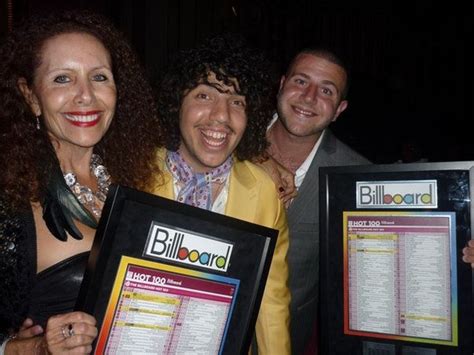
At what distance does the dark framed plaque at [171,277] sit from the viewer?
1.33 m

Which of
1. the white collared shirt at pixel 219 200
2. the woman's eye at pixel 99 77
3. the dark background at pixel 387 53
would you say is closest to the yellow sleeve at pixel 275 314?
the white collared shirt at pixel 219 200

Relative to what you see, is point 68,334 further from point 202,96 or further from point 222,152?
point 202,96

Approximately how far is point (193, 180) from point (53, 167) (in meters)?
0.67

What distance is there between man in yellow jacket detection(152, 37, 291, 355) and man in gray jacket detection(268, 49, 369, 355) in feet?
1.36

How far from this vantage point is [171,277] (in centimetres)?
144

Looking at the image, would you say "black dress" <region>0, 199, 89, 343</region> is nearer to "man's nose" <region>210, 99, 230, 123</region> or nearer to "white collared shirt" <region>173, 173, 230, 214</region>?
"white collared shirt" <region>173, 173, 230, 214</region>

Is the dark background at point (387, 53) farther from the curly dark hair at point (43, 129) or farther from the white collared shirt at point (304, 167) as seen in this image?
the curly dark hair at point (43, 129)

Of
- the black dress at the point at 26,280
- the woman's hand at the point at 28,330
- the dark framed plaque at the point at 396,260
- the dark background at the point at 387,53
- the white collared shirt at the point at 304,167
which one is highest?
the dark background at the point at 387,53

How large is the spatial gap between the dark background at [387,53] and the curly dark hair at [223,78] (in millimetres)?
4627

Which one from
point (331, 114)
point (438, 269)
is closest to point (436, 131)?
point (331, 114)

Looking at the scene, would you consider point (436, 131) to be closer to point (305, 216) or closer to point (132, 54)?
point (305, 216)

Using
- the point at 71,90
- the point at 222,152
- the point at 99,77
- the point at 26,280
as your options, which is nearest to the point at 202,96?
the point at 222,152

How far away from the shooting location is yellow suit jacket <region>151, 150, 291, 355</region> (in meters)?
1.95

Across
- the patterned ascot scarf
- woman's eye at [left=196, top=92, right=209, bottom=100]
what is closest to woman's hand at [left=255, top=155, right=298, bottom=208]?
the patterned ascot scarf
